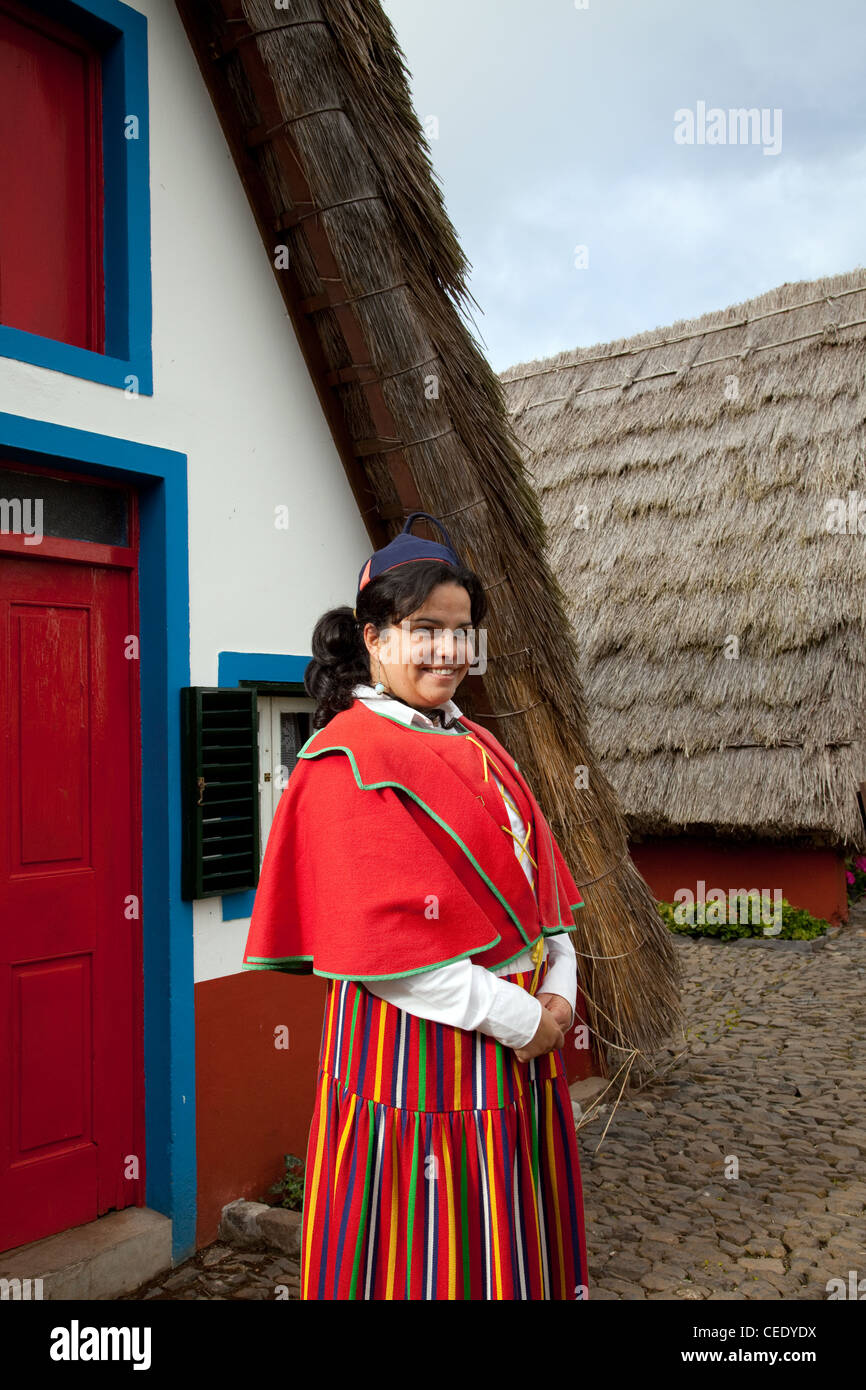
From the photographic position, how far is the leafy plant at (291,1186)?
3.30 metres

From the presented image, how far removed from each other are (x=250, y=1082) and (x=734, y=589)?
246 inches

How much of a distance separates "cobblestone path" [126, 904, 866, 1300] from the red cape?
5.61 feet

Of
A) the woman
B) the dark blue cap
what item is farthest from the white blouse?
the dark blue cap

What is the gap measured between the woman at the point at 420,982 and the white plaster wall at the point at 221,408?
156cm

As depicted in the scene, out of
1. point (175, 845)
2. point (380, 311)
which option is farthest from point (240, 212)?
point (175, 845)

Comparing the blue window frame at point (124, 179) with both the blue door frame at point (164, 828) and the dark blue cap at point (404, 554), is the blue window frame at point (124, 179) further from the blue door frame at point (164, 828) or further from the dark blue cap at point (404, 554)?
the dark blue cap at point (404, 554)

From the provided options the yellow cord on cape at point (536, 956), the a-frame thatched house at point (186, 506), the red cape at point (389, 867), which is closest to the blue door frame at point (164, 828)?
the a-frame thatched house at point (186, 506)

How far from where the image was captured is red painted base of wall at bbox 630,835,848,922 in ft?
25.6

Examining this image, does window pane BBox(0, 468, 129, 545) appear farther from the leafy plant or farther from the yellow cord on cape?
the leafy plant

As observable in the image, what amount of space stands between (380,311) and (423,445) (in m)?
0.48

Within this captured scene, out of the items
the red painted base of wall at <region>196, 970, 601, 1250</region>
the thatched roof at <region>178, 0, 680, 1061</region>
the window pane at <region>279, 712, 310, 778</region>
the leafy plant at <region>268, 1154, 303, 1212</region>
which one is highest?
the thatched roof at <region>178, 0, 680, 1061</region>

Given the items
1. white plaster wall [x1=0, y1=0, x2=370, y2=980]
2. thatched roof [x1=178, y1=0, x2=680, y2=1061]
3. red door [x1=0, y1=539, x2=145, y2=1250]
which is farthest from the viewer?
thatched roof [x1=178, y1=0, x2=680, y2=1061]

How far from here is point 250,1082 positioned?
335cm
